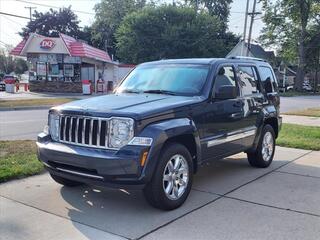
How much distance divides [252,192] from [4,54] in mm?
107069

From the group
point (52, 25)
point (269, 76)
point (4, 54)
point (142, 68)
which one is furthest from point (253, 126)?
point (4, 54)

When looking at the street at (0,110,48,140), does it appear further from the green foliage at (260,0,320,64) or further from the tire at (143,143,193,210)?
the green foliage at (260,0,320,64)

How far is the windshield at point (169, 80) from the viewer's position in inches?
241

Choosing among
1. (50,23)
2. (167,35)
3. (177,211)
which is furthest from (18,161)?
(50,23)

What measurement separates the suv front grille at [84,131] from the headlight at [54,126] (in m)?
0.11

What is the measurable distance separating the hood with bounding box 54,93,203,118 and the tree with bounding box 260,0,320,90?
52492 millimetres

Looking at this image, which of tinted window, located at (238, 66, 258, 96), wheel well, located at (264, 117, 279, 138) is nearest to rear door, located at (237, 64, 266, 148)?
tinted window, located at (238, 66, 258, 96)

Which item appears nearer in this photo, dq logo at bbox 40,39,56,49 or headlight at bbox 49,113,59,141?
headlight at bbox 49,113,59,141

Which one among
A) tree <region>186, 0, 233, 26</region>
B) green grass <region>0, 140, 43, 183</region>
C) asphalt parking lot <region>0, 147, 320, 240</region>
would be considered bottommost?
green grass <region>0, 140, 43, 183</region>

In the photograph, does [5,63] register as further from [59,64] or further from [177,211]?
[177,211]

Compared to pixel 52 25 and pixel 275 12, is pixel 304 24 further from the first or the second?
pixel 52 25

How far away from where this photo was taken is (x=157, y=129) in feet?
16.3

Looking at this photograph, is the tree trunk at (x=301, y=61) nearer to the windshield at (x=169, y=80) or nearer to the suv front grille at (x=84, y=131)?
the windshield at (x=169, y=80)

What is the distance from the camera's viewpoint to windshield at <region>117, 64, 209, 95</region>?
611 cm
